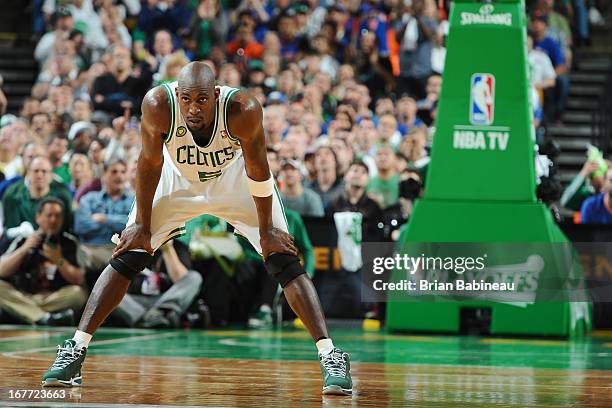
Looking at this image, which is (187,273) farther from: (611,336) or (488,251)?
(611,336)

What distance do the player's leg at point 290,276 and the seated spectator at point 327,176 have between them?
20.7 ft

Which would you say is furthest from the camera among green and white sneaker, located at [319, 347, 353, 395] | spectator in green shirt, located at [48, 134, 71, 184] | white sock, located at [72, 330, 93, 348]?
spectator in green shirt, located at [48, 134, 71, 184]

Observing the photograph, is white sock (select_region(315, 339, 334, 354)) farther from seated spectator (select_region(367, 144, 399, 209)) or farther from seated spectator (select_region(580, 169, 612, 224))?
seated spectator (select_region(367, 144, 399, 209))

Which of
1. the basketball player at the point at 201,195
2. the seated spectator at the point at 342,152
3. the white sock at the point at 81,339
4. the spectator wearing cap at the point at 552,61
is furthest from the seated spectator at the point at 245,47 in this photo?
the white sock at the point at 81,339

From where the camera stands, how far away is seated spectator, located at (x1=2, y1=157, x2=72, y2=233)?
12.1 metres

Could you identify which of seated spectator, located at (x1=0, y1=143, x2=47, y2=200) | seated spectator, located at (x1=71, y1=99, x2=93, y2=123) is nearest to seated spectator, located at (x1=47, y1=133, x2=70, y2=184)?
seated spectator, located at (x1=0, y1=143, x2=47, y2=200)

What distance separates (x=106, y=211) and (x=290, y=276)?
6.07m

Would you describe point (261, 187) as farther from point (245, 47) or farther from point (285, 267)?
point (245, 47)

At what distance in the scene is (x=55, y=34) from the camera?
18.1 meters

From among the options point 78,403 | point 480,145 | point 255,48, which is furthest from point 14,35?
point 78,403

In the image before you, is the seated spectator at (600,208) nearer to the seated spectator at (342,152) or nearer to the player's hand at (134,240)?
the seated spectator at (342,152)

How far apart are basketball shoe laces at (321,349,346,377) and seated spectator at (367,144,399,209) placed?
667 cm

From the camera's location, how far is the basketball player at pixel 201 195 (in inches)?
238

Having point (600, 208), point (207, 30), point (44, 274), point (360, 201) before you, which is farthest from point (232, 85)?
point (600, 208)
